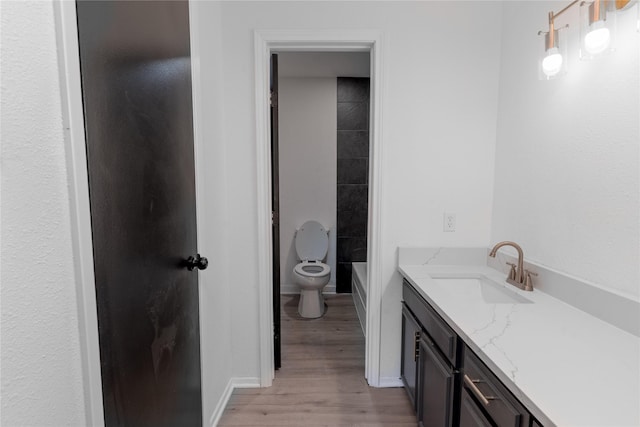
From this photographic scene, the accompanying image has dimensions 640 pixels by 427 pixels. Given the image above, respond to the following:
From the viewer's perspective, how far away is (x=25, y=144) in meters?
0.61

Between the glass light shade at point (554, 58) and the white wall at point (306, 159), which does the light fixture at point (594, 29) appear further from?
the white wall at point (306, 159)

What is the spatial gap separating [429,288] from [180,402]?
1.21 meters

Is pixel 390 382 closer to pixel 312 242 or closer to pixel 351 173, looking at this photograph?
pixel 312 242

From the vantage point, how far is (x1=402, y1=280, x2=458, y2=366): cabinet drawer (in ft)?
4.16

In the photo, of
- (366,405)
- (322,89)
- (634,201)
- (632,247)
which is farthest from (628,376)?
(322,89)

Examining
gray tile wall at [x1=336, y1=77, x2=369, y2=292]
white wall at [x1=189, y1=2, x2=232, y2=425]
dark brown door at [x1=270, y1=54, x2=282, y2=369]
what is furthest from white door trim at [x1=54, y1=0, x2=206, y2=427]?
gray tile wall at [x1=336, y1=77, x2=369, y2=292]

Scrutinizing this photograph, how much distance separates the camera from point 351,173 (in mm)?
3795

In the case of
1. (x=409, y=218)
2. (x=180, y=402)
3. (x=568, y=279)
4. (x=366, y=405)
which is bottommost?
(x=366, y=405)

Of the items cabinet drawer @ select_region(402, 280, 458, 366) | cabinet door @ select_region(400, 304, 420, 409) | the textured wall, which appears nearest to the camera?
the textured wall

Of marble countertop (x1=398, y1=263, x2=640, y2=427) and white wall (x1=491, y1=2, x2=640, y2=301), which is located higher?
white wall (x1=491, y1=2, x2=640, y2=301)

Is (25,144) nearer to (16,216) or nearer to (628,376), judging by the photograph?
(16,216)

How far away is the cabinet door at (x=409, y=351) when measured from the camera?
1754 millimetres

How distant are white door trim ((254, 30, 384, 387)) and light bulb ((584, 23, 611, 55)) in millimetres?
987

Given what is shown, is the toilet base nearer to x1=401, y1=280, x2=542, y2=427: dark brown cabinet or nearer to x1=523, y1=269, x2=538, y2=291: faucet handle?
x1=401, y1=280, x2=542, y2=427: dark brown cabinet
